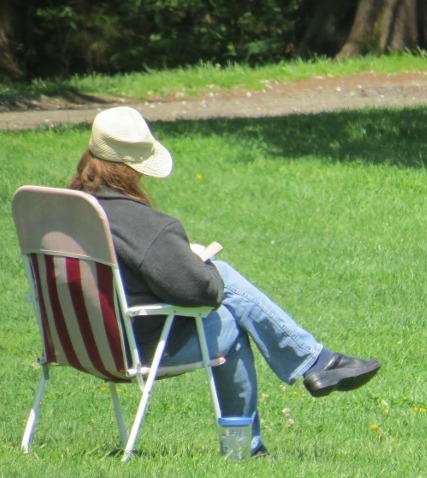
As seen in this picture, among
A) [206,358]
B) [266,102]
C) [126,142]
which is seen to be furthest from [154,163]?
[266,102]

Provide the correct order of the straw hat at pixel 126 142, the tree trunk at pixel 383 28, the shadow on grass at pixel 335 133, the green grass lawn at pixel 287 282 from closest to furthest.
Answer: the straw hat at pixel 126 142, the green grass lawn at pixel 287 282, the shadow on grass at pixel 335 133, the tree trunk at pixel 383 28

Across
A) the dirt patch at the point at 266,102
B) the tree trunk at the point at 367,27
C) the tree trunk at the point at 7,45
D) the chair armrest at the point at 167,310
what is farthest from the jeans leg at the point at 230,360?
the tree trunk at the point at 7,45

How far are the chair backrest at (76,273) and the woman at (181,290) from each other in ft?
0.38

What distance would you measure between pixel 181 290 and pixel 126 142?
1.85 ft

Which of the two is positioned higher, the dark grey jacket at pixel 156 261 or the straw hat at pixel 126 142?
the straw hat at pixel 126 142

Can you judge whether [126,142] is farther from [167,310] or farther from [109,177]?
[167,310]

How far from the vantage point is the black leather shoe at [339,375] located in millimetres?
4285

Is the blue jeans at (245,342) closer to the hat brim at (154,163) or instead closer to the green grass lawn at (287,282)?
the green grass lawn at (287,282)

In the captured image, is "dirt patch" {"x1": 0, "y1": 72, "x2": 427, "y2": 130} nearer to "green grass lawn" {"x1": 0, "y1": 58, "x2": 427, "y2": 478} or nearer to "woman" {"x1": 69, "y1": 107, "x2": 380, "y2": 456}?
"green grass lawn" {"x1": 0, "y1": 58, "x2": 427, "y2": 478}

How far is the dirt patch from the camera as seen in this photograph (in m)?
14.8

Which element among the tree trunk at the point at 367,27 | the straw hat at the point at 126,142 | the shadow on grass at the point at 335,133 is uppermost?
the straw hat at the point at 126,142

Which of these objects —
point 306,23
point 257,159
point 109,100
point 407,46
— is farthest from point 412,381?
point 306,23

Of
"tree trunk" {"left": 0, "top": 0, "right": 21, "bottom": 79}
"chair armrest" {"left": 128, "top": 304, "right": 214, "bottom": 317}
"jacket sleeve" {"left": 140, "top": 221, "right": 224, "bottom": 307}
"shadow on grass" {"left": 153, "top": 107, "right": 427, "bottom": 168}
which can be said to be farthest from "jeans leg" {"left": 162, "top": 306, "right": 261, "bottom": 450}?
"tree trunk" {"left": 0, "top": 0, "right": 21, "bottom": 79}

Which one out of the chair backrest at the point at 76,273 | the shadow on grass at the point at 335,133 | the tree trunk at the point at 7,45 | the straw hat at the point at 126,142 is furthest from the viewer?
the tree trunk at the point at 7,45
